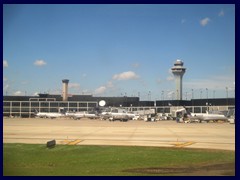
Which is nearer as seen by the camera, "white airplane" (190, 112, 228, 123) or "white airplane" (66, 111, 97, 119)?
"white airplane" (190, 112, 228, 123)

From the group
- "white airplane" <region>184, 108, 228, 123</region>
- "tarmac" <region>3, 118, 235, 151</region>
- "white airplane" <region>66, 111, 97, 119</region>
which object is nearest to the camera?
"tarmac" <region>3, 118, 235, 151</region>

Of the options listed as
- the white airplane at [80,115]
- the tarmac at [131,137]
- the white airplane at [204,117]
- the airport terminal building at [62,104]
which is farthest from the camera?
the airport terminal building at [62,104]

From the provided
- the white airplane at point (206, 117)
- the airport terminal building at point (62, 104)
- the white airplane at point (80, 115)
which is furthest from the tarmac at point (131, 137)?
the airport terminal building at point (62, 104)

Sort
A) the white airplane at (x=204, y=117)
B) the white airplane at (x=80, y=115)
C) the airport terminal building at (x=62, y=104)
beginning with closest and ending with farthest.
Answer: the white airplane at (x=204, y=117) → the white airplane at (x=80, y=115) → the airport terminal building at (x=62, y=104)

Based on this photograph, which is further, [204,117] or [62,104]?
[62,104]

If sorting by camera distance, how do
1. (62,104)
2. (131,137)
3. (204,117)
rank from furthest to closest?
(62,104)
(204,117)
(131,137)

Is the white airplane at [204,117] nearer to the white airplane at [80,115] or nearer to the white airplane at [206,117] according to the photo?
the white airplane at [206,117]

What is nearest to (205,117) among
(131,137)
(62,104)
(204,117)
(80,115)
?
(204,117)

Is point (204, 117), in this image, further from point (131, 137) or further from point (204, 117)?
point (131, 137)

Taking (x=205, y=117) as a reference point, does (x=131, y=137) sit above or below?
above

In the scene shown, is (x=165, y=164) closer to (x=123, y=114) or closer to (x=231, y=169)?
(x=231, y=169)

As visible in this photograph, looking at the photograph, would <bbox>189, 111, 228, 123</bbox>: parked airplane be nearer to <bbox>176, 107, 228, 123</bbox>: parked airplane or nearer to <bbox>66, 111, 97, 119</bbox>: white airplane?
<bbox>176, 107, 228, 123</bbox>: parked airplane

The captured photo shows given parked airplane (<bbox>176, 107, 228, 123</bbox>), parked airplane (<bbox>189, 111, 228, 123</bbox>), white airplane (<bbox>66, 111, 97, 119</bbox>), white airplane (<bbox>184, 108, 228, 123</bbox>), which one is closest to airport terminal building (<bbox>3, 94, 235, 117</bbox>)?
white airplane (<bbox>66, 111, 97, 119</bbox>)

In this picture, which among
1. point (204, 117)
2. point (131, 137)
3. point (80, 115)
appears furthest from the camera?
point (80, 115)
